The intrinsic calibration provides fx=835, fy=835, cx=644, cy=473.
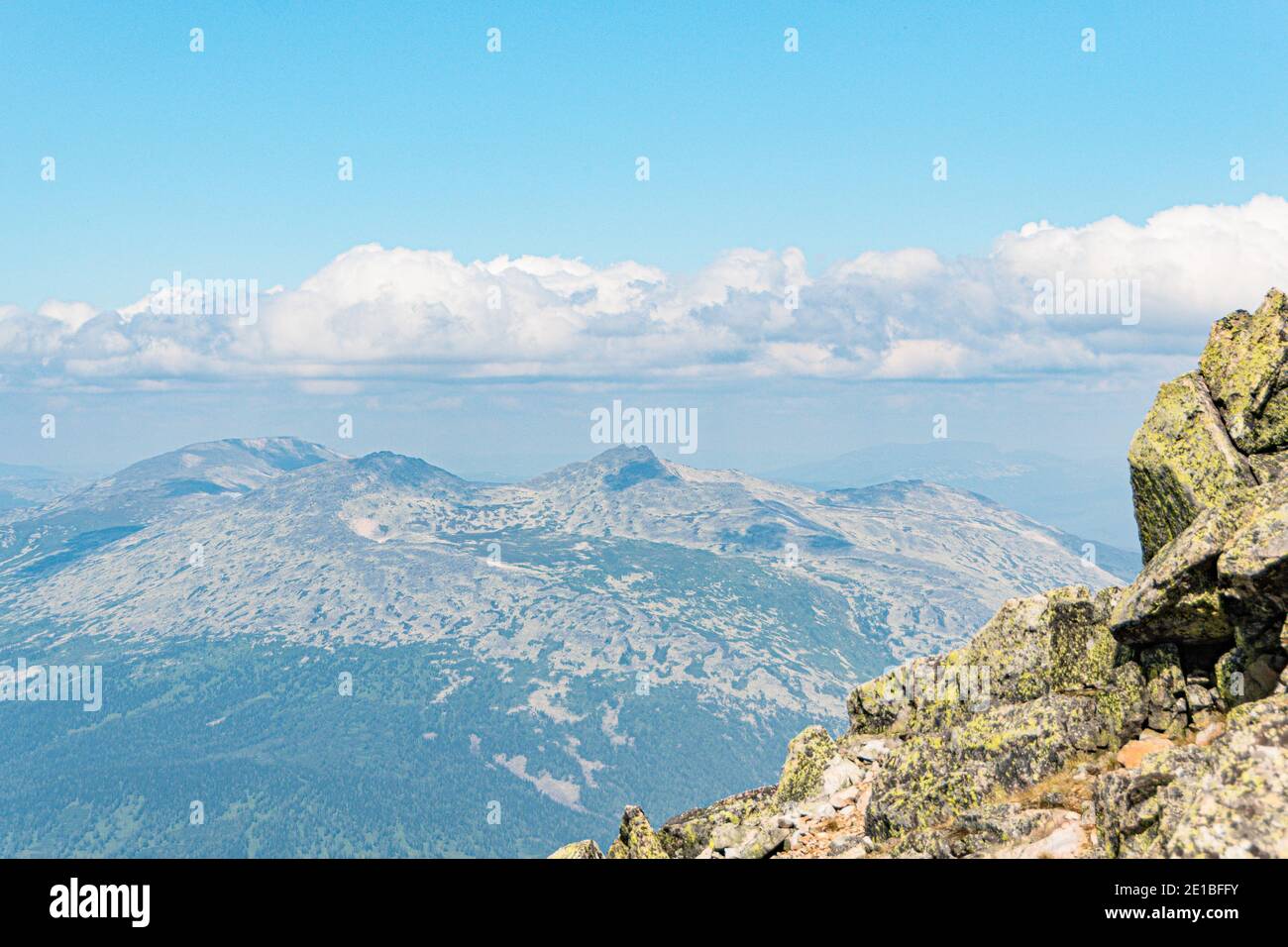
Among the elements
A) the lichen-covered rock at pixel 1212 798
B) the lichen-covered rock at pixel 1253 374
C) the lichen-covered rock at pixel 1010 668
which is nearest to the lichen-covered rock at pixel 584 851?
the lichen-covered rock at pixel 1010 668

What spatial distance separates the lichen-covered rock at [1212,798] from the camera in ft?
54.0

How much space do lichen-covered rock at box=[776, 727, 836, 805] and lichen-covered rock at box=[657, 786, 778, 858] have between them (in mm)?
954

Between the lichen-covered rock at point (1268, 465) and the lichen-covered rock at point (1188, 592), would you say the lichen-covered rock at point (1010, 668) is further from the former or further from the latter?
the lichen-covered rock at point (1268, 465)

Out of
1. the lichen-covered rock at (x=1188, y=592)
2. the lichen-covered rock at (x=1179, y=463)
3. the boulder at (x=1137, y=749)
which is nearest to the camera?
the boulder at (x=1137, y=749)

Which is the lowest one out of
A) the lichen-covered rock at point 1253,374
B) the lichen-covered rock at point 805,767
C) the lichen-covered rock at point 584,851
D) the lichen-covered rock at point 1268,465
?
the lichen-covered rock at point 584,851

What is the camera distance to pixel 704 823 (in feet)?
114

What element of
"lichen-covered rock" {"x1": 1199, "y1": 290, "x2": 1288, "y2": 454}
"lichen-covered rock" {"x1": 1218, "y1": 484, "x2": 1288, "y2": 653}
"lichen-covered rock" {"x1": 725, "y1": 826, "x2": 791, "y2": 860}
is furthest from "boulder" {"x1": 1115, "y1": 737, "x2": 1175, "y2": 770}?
"lichen-covered rock" {"x1": 1199, "y1": 290, "x2": 1288, "y2": 454}

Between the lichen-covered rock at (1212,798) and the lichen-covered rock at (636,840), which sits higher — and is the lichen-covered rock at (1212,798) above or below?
above

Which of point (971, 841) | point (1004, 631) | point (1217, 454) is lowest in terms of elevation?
point (971, 841)

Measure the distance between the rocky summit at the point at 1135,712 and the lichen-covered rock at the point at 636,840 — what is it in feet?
0.34
